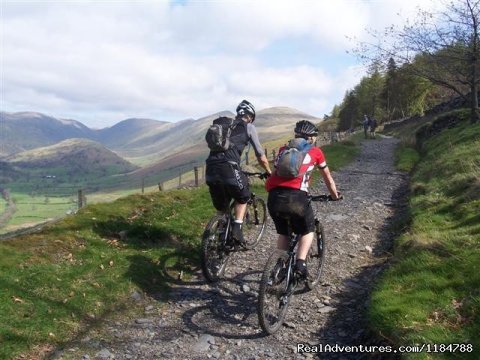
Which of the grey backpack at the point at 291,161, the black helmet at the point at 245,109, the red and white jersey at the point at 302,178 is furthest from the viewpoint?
the black helmet at the point at 245,109

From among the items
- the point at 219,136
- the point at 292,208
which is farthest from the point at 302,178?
the point at 219,136

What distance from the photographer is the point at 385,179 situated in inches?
925

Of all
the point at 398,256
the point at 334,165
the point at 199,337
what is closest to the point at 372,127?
the point at 334,165

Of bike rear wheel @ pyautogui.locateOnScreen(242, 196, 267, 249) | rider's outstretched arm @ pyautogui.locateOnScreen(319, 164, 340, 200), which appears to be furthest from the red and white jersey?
bike rear wheel @ pyautogui.locateOnScreen(242, 196, 267, 249)

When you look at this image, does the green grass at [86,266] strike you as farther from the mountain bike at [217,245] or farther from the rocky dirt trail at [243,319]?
the mountain bike at [217,245]

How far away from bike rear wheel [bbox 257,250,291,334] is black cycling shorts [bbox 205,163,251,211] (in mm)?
2408

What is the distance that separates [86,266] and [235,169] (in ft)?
13.2

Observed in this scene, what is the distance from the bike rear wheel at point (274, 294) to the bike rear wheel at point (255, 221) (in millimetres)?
4046

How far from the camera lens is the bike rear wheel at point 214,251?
30.2ft

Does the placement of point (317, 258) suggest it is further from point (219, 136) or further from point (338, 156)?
point (338, 156)

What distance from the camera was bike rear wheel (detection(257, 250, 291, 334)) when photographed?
7094 millimetres

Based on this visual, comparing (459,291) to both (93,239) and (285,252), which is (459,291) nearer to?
(285,252)

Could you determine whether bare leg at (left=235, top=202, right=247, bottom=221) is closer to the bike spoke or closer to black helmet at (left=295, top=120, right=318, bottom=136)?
the bike spoke

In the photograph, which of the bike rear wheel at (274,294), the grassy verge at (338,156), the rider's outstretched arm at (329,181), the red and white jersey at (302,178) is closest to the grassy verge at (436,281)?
the bike rear wheel at (274,294)
